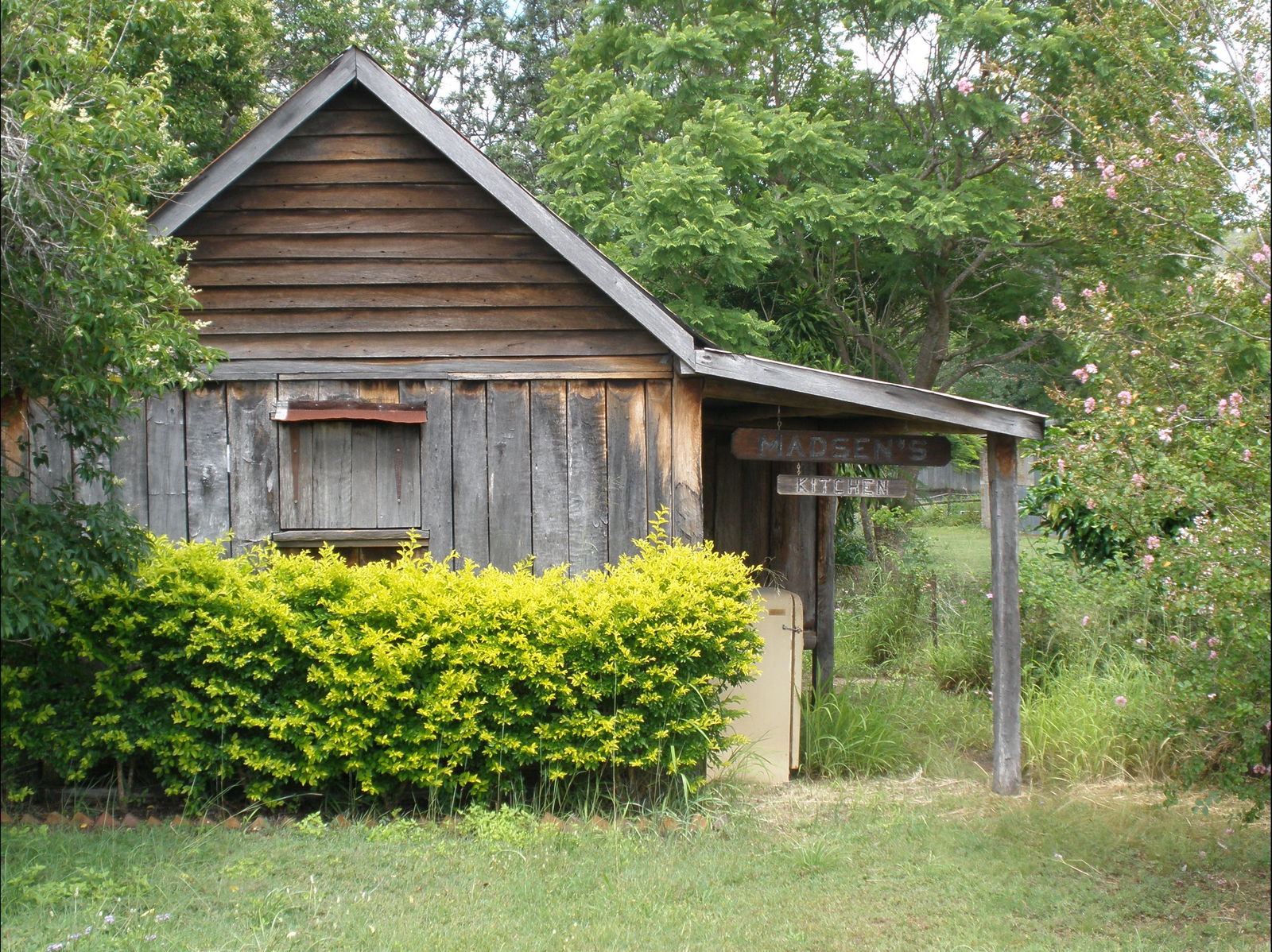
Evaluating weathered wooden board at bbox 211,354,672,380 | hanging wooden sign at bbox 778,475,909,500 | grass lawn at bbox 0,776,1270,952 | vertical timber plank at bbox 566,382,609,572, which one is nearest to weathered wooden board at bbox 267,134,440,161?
weathered wooden board at bbox 211,354,672,380

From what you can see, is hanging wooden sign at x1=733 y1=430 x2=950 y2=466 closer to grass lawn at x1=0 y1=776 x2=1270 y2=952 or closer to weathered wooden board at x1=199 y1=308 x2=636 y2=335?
weathered wooden board at x1=199 y1=308 x2=636 y2=335

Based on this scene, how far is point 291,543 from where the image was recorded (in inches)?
281

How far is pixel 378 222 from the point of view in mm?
7148

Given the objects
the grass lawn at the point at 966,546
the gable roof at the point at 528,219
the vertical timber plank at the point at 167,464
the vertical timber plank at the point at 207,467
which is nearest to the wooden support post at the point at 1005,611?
the gable roof at the point at 528,219

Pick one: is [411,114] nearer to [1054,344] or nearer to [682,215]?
[682,215]

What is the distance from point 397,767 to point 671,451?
262cm

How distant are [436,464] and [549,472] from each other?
751mm

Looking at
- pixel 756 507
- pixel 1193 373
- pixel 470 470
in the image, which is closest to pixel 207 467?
pixel 470 470

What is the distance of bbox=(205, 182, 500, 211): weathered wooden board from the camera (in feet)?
23.4

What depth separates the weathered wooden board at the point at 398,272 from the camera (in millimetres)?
7125

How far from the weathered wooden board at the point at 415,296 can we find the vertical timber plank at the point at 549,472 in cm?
57

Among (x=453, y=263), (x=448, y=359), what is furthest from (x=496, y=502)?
(x=453, y=263)

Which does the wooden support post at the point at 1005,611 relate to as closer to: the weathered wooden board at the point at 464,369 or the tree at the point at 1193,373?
the tree at the point at 1193,373

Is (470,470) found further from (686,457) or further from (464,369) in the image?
(686,457)
